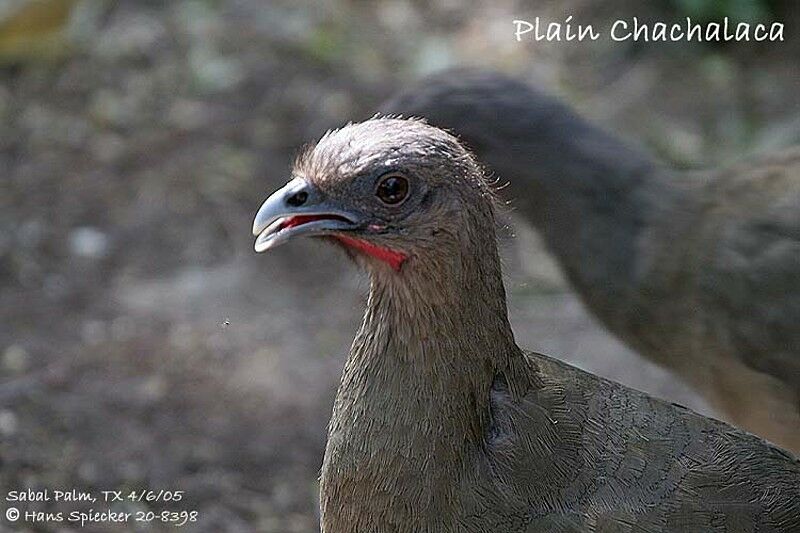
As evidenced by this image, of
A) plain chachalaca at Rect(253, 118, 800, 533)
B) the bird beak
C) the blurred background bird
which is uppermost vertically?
the blurred background bird

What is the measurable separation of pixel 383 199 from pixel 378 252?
0.47 ft

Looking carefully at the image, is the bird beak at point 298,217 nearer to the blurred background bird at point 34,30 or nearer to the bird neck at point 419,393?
the bird neck at point 419,393

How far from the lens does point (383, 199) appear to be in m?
2.95

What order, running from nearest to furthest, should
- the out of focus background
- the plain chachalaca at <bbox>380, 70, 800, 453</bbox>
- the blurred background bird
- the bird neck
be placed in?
the bird neck → the plain chachalaca at <bbox>380, 70, 800, 453</bbox> → the out of focus background → the blurred background bird

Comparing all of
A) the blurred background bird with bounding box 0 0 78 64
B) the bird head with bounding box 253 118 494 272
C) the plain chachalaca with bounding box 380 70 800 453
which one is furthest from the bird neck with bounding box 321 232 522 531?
the blurred background bird with bounding box 0 0 78 64

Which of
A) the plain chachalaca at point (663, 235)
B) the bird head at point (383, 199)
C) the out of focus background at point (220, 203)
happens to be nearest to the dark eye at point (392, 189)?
the bird head at point (383, 199)

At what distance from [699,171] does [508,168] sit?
80 cm

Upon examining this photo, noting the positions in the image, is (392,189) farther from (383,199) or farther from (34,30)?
(34,30)

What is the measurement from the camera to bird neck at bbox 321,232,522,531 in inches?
122

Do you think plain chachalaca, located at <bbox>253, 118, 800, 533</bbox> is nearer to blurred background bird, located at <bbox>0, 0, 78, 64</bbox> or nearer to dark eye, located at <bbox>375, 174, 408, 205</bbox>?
dark eye, located at <bbox>375, 174, 408, 205</bbox>

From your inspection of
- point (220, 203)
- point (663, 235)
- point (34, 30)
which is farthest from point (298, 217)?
point (34, 30)

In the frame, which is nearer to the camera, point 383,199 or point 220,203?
point 383,199

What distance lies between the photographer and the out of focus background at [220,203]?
16.2 feet

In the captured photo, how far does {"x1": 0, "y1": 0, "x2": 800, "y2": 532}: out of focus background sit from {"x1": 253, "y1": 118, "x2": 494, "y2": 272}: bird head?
1.80 ft
